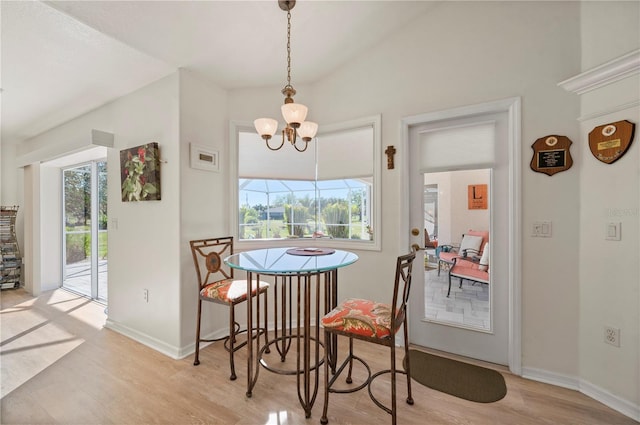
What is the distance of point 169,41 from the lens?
2070 mm

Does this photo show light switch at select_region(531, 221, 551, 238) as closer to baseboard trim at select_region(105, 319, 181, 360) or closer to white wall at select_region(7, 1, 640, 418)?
white wall at select_region(7, 1, 640, 418)

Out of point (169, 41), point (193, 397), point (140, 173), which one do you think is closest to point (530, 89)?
point (169, 41)

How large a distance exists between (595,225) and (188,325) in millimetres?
3273

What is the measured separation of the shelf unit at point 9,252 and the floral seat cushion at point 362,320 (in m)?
5.79

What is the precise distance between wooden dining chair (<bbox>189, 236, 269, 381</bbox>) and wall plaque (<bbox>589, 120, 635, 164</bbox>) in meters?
2.49

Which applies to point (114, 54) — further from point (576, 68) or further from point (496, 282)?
point (496, 282)

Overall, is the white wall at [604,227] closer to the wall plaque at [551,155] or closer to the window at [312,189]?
the wall plaque at [551,155]

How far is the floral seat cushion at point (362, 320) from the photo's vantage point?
1.51 metres

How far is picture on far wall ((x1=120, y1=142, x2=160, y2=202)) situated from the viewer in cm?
245

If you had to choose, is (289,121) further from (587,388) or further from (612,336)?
(587,388)

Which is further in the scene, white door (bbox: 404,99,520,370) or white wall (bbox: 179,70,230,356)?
white wall (bbox: 179,70,230,356)

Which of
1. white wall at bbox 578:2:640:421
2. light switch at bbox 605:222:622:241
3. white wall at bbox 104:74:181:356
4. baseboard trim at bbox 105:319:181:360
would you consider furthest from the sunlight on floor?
light switch at bbox 605:222:622:241

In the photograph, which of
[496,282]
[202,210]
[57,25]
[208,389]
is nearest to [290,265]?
[208,389]

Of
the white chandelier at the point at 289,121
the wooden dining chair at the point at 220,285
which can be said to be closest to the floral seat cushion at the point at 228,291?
the wooden dining chair at the point at 220,285
